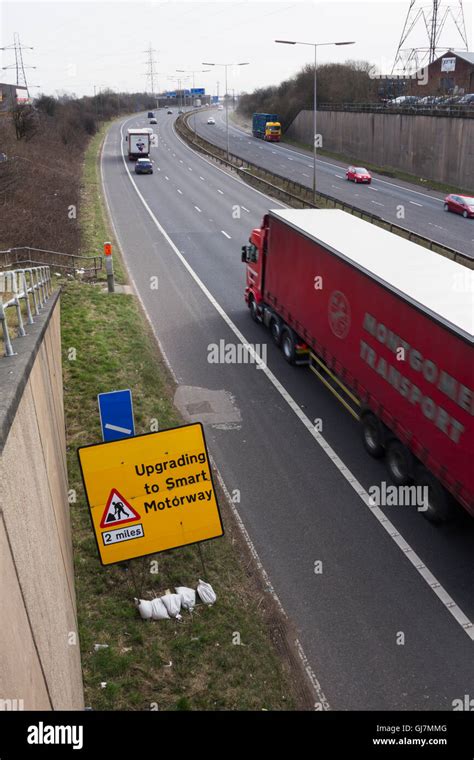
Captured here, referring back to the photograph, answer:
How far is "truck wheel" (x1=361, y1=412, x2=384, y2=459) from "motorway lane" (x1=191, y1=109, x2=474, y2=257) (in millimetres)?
19387

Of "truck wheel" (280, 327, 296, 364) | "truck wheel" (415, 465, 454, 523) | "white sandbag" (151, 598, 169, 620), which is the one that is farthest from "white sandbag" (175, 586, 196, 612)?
"truck wheel" (280, 327, 296, 364)

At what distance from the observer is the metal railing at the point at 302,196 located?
2600 cm

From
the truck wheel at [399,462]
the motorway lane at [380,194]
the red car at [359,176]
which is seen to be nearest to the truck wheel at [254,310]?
the truck wheel at [399,462]

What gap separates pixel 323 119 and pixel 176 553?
2991 inches

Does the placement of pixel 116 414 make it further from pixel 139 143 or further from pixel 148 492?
pixel 139 143

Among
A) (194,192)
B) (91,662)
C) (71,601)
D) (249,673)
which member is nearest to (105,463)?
(71,601)

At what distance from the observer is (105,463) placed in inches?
336

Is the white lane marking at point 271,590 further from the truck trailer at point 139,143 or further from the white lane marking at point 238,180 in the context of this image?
the truck trailer at point 139,143

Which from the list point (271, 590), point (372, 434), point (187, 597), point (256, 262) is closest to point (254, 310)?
point (256, 262)

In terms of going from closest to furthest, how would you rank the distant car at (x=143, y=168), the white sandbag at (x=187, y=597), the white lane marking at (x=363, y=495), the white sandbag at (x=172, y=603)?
the white sandbag at (x=172, y=603) < the white sandbag at (x=187, y=597) < the white lane marking at (x=363, y=495) < the distant car at (x=143, y=168)

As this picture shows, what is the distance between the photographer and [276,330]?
17562 mm

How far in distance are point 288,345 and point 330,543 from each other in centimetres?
729

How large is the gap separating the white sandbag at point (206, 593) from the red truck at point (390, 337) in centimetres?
374

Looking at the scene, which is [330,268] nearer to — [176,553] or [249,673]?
[176,553]
